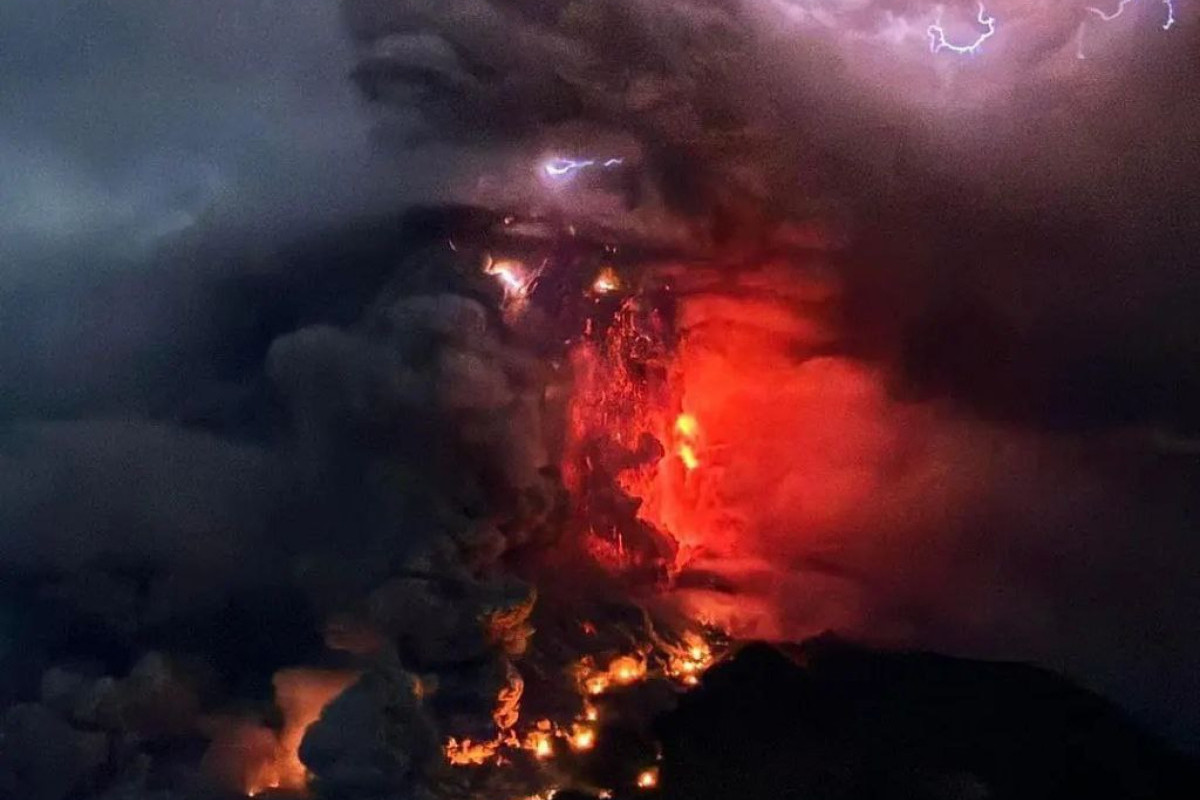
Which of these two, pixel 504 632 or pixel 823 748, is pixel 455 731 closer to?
pixel 504 632

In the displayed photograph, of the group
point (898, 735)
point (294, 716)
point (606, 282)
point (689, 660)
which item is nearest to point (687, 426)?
point (606, 282)

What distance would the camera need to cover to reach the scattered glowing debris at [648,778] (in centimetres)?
1184

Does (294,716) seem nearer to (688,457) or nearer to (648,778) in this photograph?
(648,778)

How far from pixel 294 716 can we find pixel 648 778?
Answer: 3.54m

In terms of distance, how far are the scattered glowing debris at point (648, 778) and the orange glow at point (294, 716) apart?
301 cm

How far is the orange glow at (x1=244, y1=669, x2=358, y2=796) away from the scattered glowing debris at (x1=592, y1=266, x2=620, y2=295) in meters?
4.79

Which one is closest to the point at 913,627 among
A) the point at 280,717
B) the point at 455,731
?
the point at 455,731

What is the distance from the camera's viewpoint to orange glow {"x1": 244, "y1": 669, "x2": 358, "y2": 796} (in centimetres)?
1148

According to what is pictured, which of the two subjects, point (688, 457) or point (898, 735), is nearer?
point (898, 735)

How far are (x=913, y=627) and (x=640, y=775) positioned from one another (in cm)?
404

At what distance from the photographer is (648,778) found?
39.0ft

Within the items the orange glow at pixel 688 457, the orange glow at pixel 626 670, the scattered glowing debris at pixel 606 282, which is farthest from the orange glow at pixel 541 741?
the scattered glowing debris at pixel 606 282

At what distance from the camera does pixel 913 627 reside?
14031 millimetres

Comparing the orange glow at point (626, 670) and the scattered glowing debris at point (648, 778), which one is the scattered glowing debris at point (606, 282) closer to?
the orange glow at point (626, 670)
